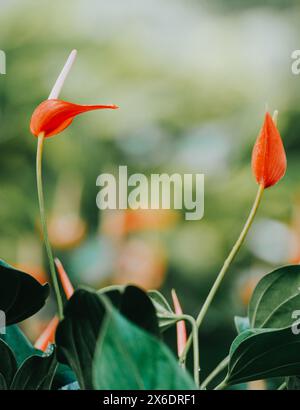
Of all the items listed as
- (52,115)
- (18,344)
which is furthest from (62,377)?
(52,115)

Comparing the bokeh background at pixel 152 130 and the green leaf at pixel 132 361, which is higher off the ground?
the bokeh background at pixel 152 130

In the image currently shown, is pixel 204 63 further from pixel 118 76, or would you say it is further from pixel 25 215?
pixel 25 215

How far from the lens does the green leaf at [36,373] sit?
1.03ft

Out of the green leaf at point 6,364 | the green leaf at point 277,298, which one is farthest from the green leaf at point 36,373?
the green leaf at point 277,298

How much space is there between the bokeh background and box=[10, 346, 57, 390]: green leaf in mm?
198

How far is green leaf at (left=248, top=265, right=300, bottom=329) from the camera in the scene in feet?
1.07

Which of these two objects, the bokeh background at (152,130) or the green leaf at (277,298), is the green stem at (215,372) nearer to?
the green leaf at (277,298)

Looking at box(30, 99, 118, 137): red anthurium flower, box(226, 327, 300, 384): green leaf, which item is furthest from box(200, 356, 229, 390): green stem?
box(30, 99, 118, 137): red anthurium flower

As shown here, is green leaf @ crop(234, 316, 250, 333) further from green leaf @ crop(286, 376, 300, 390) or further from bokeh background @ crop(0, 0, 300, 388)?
bokeh background @ crop(0, 0, 300, 388)

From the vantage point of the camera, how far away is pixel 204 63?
60cm

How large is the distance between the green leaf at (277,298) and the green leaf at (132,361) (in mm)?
93

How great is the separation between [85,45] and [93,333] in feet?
1.20

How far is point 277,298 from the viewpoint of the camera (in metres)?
0.33
